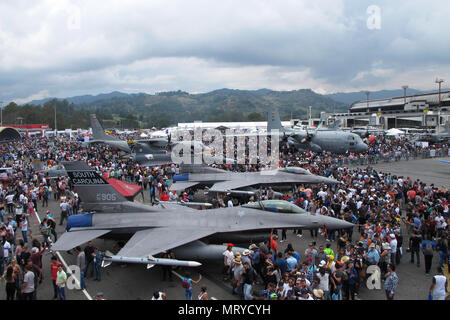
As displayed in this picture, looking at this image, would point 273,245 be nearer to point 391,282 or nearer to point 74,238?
point 391,282

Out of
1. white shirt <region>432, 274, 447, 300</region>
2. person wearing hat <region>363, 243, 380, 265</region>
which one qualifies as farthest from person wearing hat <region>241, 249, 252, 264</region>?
white shirt <region>432, 274, 447, 300</region>

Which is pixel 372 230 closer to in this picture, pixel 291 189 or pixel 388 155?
pixel 291 189

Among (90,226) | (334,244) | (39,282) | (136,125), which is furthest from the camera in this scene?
(136,125)

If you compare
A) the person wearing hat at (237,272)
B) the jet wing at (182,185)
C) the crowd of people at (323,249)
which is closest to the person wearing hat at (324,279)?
the crowd of people at (323,249)

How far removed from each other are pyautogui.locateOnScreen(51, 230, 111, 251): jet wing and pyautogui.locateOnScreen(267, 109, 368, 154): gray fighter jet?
1118 inches

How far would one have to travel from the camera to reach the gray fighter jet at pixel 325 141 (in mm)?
33406

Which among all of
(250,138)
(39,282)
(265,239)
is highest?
(250,138)

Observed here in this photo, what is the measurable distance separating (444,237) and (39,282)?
42.1 ft

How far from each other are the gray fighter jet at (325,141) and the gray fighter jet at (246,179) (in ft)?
48.3

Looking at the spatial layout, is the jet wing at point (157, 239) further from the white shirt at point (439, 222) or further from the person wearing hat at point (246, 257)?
the white shirt at point (439, 222)

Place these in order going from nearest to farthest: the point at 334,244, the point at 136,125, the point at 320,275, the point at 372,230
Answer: the point at 320,275 → the point at 372,230 → the point at 334,244 → the point at 136,125

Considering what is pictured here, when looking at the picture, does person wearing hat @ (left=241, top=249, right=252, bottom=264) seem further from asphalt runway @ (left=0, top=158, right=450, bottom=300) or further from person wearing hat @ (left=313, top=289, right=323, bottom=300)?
person wearing hat @ (left=313, top=289, right=323, bottom=300)

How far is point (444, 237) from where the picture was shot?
32.7ft

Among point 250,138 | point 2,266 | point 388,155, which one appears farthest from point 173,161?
point 388,155
